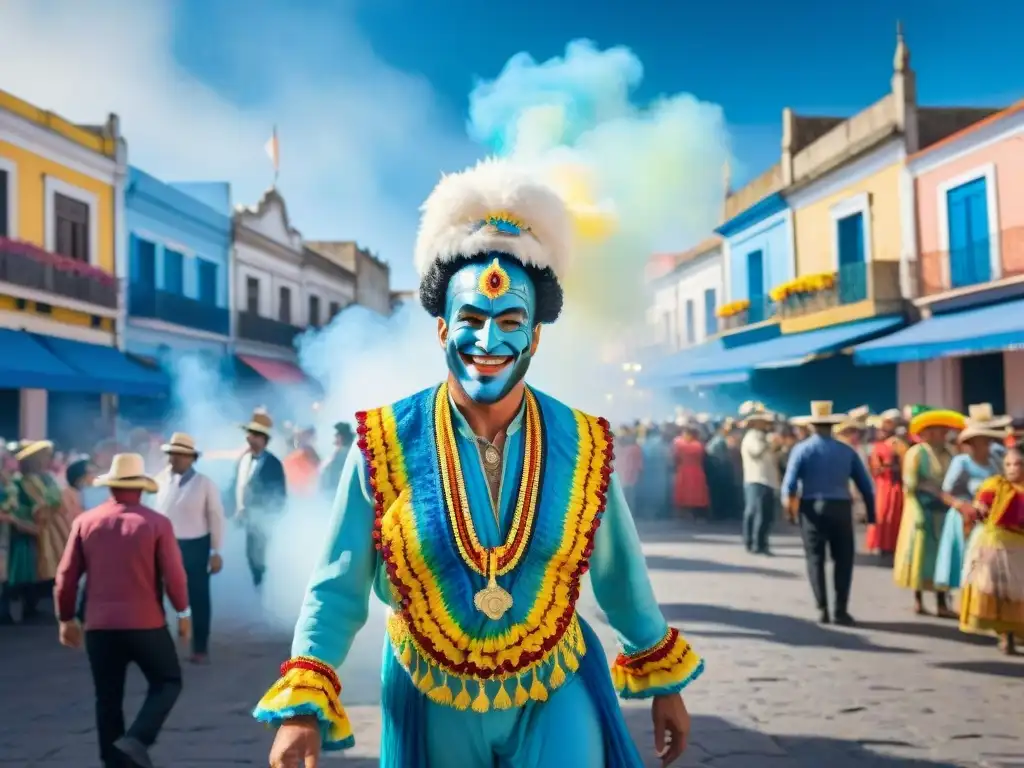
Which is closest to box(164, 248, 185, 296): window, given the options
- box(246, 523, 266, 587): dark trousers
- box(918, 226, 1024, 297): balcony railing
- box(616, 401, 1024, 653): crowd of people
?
box(246, 523, 266, 587): dark trousers

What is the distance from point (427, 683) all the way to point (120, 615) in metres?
2.86

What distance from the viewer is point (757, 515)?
11.8 metres

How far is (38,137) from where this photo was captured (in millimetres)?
18469

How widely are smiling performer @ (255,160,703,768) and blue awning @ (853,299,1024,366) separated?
13.1 meters

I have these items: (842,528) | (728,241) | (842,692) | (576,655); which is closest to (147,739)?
(576,655)

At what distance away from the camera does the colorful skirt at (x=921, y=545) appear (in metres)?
8.16

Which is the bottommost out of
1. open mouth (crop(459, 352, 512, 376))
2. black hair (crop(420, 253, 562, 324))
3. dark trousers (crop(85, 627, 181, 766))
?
dark trousers (crop(85, 627, 181, 766))

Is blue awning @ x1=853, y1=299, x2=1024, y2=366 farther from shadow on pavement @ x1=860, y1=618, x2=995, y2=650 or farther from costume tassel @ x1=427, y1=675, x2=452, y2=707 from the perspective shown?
costume tassel @ x1=427, y1=675, x2=452, y2=707

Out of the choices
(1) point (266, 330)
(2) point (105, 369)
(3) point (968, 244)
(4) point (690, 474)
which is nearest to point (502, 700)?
(4) point (690, 474)

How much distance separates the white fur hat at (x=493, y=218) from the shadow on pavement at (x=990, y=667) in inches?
202

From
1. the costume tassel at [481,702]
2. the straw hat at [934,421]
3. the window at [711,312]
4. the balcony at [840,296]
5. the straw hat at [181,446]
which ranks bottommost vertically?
the costume tassel at [481,702]

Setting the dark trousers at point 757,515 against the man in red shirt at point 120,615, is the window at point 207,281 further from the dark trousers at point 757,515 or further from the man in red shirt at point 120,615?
the man in red shirt at point 120,615

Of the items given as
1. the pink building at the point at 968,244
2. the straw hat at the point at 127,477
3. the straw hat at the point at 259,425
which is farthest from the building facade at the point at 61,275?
the pink building at the point at 968,244

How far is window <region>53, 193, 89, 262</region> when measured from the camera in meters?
19.2
